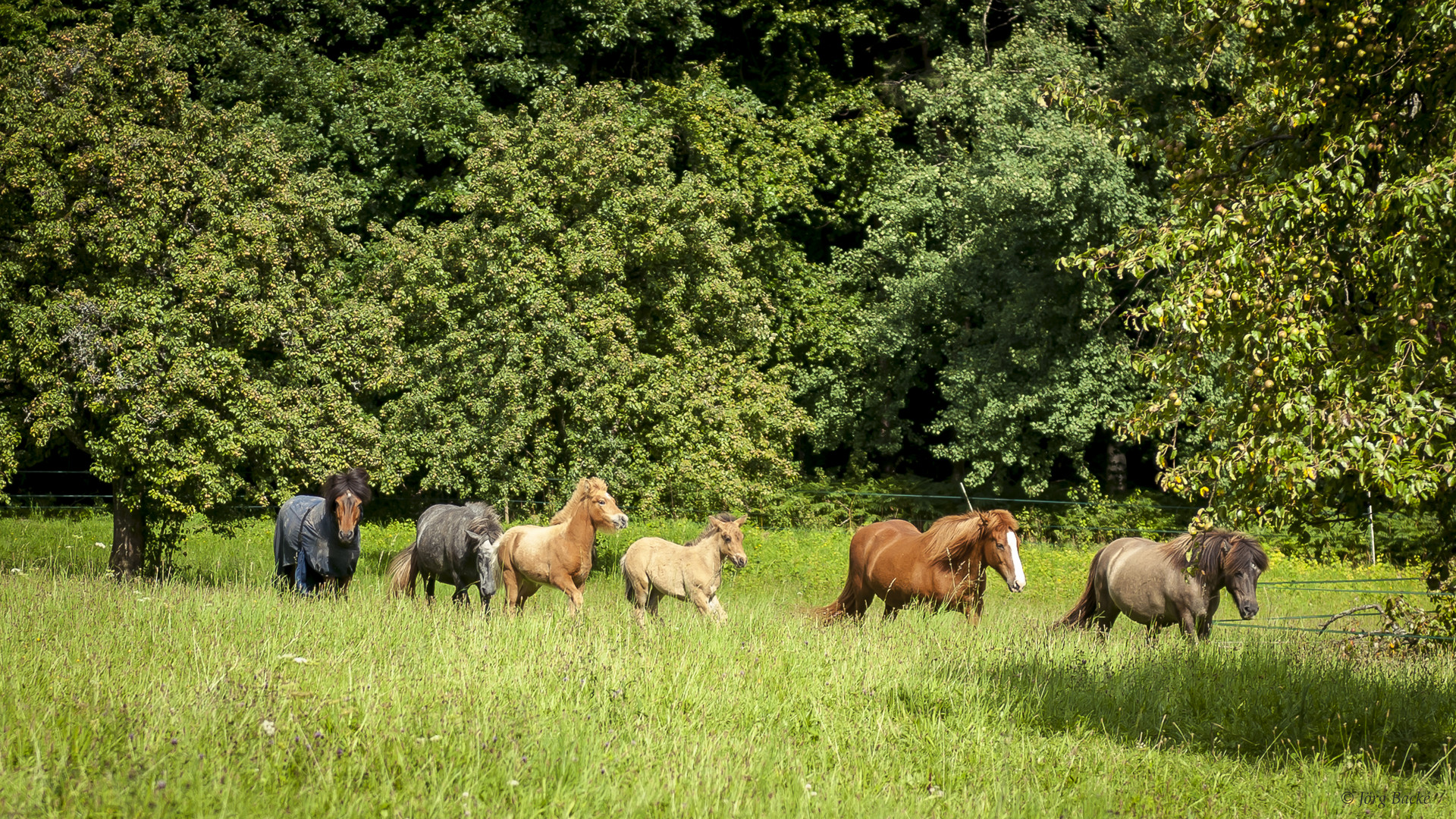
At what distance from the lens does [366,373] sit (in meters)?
15.0

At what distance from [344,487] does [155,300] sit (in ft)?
14.4

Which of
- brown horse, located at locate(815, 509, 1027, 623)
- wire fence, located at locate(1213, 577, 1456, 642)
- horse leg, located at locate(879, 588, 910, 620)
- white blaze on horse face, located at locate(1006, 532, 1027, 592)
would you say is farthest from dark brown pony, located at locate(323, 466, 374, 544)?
wire fence, located at locate(1213, 577, 1456, 642)

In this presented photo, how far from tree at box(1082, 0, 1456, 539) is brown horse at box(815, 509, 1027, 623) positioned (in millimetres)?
3398

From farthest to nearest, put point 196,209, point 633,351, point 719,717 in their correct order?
point 633,351 → point 196,209 → point 719,717

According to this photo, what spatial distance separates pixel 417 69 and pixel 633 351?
9.08m

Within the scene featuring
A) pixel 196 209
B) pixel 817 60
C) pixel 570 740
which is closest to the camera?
pixel 570 740

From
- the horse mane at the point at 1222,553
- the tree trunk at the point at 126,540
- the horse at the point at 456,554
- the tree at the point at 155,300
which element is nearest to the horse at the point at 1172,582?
the horse mane at the point at 1222,553

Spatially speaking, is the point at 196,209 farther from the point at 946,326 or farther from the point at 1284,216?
the point at 946,326

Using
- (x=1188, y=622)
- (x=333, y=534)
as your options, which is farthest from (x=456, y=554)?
(x=1188, y=622)

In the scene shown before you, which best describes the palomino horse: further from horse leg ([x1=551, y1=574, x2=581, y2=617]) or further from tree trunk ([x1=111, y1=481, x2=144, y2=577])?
tree trunk ([x1=111, y1=481, x2=144, y2=577])

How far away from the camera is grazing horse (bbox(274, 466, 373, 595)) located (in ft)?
33.9

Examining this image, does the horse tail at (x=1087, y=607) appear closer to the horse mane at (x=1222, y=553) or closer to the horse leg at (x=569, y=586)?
the horse mane at (x=1222, y=553)

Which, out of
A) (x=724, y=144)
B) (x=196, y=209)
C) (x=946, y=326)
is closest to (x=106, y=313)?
(x=196, y=209)

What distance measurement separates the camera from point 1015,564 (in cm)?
969
